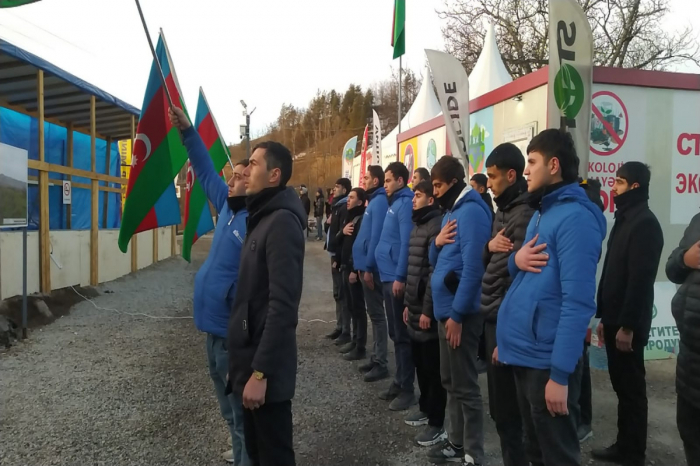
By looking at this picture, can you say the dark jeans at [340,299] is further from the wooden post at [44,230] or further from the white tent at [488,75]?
the white tent at [488,75]

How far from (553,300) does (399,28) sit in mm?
8360

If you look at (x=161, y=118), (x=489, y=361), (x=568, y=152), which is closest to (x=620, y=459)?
(x=489, y=361)

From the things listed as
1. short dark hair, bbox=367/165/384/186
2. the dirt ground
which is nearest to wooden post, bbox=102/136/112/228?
the dirt ground

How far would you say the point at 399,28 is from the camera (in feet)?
31.8

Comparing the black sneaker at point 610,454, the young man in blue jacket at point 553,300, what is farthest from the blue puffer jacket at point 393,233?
the young man in blue jacket at point 553,300

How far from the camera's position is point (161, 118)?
4406mm

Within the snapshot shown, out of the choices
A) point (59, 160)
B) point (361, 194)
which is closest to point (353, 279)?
point (361, 194)

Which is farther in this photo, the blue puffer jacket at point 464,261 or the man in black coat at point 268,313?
the blue puffer jacket at point 464,261

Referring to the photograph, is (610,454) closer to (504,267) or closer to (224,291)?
(504,267)

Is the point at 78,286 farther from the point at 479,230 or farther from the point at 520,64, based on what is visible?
the point at 520,64

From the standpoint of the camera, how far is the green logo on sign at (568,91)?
200 inches

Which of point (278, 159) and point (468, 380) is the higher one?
point (278, 159)

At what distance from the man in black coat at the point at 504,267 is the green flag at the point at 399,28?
714cm

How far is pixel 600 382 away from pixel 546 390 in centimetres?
361
